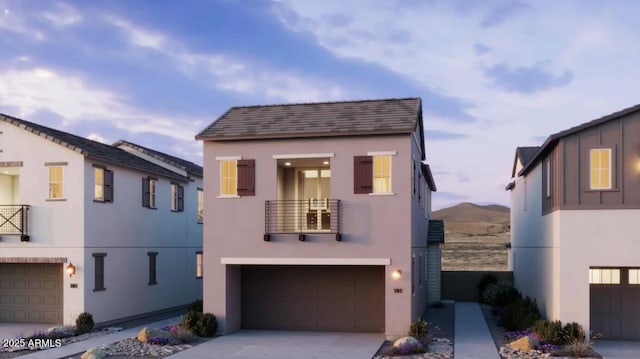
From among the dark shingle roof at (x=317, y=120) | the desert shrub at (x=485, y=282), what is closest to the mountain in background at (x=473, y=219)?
the desert shrub at (x=485, y=282)

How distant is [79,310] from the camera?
22797 mm

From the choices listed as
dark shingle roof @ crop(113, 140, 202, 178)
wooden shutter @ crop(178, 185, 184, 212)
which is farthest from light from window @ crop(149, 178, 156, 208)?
dark shingle roof @ crop(113, 140, 202, 178)

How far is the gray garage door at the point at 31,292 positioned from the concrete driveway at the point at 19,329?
44 cm

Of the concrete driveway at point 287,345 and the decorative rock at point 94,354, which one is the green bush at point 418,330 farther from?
the decorative rock at point 94,354

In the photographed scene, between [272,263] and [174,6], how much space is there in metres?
8.32

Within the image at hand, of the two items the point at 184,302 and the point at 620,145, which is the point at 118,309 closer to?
the point at 184,302

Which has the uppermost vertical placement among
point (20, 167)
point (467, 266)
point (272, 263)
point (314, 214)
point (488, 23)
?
point (488, 23)

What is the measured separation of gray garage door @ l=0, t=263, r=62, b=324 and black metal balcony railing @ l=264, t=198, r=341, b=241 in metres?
8.86

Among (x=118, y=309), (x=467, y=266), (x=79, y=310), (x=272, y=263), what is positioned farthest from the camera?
(x=467, y=266)

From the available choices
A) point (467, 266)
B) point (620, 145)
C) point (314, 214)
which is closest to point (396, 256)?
point (314, 214)

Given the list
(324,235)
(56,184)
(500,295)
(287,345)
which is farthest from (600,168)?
(56,184)

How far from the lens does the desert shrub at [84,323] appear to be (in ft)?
72.5

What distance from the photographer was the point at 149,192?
90.2 ft

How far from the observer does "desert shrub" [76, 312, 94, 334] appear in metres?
22.1
